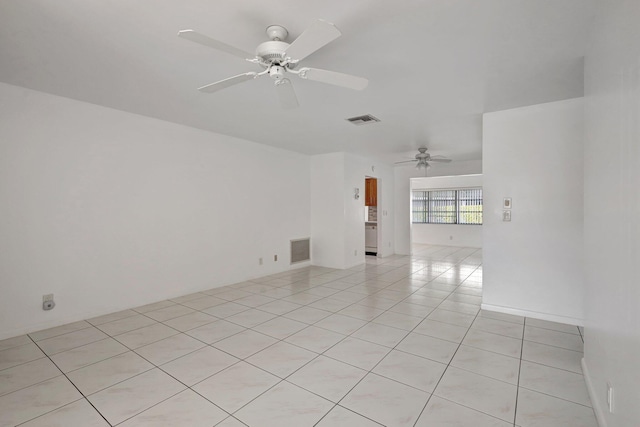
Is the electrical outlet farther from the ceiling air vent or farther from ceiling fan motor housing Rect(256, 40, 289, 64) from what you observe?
the ceiling air vent

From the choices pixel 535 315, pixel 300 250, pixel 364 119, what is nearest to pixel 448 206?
pixel 300 250

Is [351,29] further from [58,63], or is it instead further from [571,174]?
[571,174]

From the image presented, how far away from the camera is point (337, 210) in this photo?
20.2 feet

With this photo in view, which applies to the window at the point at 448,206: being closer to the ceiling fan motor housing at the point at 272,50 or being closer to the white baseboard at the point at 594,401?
the white baseboard at the point at 594,401

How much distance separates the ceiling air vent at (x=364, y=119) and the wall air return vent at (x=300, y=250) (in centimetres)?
297

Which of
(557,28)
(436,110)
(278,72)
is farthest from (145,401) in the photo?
(436,110)

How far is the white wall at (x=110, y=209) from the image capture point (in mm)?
2938

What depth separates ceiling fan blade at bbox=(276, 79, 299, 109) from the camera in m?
2.19

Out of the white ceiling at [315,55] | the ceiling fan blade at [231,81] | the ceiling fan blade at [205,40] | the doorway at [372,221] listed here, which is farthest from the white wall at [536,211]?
the doorway at [372,221]

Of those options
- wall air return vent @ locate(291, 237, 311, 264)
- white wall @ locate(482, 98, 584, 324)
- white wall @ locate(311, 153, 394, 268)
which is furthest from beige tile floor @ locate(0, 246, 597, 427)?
white wall @ locate(311, 153, 394, 268)

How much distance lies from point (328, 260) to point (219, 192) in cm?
281

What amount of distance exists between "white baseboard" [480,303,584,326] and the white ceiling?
2486 millimetres

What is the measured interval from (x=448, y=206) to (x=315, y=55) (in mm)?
8958

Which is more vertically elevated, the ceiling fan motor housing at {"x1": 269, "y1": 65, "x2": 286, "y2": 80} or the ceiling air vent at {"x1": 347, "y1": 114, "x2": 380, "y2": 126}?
the ceiling air vent at {"x1": 347, "y1": 114, "x2": 380, "y2": 126}
